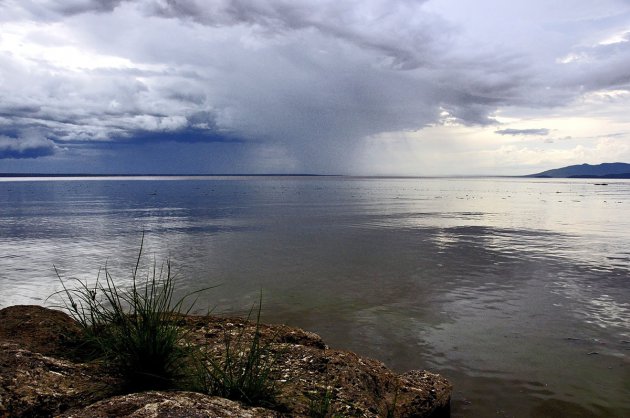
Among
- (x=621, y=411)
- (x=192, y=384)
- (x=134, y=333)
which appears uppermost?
(x=134, y=333)

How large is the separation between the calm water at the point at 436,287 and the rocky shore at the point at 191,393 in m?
1.92

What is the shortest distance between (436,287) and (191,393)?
12844 mm

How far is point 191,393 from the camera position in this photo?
3752mm

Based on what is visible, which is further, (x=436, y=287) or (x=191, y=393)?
(x=436, y=287)

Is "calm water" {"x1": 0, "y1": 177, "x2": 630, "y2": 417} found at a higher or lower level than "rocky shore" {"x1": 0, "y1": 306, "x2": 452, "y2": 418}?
lower

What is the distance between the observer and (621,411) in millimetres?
7184

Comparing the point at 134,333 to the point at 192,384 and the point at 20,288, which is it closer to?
the point at 192,384

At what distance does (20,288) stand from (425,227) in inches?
1001

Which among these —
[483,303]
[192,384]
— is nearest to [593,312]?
[483,303]

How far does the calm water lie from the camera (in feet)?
28.1

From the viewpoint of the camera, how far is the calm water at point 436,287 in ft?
28.1

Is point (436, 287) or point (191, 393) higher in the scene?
point (191, 393)

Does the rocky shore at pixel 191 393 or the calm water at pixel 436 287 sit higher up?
the rocky shore at pixel 191 393

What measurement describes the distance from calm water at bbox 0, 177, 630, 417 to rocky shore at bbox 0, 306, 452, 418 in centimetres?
192
